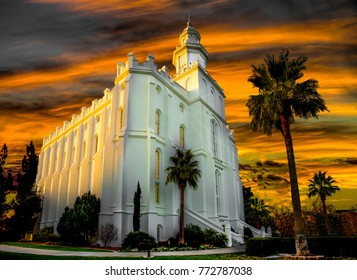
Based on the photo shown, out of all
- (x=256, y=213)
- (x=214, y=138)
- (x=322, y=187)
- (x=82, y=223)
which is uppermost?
(x=214, y=138)

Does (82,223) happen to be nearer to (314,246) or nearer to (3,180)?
(3,180)

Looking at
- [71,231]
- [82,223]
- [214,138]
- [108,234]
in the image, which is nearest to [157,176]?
[108,234]

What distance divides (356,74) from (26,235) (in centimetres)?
3443

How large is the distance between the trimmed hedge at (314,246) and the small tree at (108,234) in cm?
978

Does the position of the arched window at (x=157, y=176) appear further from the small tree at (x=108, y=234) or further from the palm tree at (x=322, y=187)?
the palm tree at (x=322, y=187)

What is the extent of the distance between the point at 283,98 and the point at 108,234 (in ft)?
46.6

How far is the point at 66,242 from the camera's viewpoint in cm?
2166

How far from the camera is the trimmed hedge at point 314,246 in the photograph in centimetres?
1215

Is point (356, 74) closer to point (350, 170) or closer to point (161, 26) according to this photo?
point (350, 170)

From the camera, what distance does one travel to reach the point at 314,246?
13164mm

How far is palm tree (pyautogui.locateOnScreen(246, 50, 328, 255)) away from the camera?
14320 millimetres
